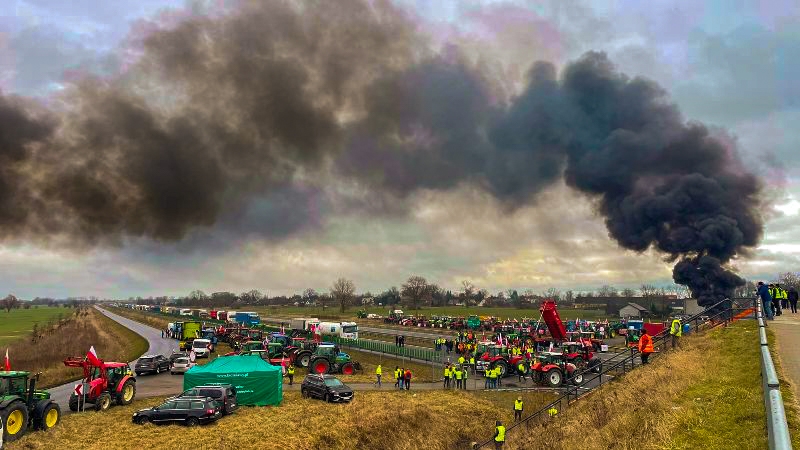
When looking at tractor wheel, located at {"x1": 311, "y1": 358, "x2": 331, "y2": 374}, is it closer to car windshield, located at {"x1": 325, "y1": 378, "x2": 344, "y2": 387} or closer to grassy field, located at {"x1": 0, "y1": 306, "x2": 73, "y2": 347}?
car windshield, located at {"x1": 325, "y1": 378, "x2": 344, "y2": 387}

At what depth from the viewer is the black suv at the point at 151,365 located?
3601 centimetres

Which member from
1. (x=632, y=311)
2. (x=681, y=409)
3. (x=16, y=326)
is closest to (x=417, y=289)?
(x=632, y=311)

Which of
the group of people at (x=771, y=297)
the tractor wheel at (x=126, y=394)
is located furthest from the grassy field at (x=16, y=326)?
the group of people at (x=771, y=297)

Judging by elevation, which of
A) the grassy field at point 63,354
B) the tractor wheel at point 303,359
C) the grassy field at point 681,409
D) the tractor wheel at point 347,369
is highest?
the grassy field at point 681,409

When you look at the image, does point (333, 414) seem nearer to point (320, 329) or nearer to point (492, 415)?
point (492, 415)

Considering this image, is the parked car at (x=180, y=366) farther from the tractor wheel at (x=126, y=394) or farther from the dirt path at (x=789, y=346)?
the dirt path at (x=789, y=346)

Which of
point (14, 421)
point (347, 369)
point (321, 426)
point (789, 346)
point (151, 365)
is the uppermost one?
point (789, 346)

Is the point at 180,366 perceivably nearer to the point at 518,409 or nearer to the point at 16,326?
the point at 518,409

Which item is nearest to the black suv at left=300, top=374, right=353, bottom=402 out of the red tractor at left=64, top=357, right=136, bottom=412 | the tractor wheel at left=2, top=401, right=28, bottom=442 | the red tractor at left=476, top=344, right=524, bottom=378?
the red tractor at left=64, top=357, right=136, bottom=412

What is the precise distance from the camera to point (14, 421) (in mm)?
17656

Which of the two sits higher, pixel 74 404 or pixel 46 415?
pixel 46 415

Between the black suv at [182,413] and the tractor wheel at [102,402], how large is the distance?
125 inches

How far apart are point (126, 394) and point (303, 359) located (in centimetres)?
1446

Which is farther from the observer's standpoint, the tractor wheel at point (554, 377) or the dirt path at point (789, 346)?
the tractor wheel at point (554, 377)
